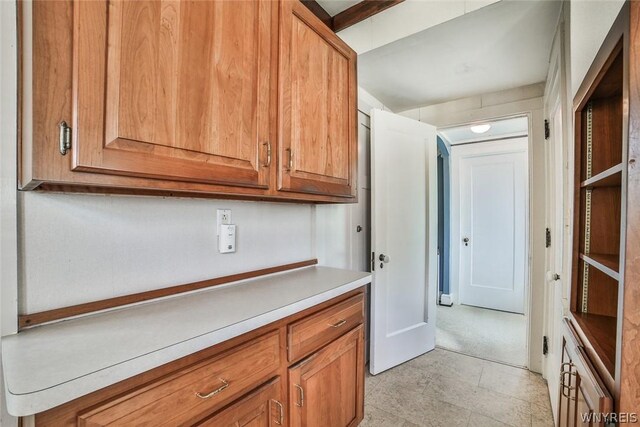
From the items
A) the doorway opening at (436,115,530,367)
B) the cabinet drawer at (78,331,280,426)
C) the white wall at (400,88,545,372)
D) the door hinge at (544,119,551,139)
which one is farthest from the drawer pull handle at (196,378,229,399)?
the doorway opening at (436,115,530,367)

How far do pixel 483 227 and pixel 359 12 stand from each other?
10.6 feet

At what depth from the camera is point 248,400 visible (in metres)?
0.92

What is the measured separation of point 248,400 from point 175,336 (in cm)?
35

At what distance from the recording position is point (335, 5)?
174 cm

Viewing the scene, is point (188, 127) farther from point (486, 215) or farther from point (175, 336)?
point (486, 215)

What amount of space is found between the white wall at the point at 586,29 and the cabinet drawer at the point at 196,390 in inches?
65.5

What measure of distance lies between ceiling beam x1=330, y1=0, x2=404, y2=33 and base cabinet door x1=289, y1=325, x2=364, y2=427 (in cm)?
176

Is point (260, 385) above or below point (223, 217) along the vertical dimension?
below

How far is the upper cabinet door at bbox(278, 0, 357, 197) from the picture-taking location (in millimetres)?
1242

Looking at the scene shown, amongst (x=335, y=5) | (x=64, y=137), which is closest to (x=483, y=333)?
(x=335, y=5)

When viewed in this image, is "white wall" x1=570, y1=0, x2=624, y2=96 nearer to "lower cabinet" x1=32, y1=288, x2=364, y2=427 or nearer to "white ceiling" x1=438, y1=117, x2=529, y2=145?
"lower cabinet" x1=32, y1=288, x2=364, y2=427

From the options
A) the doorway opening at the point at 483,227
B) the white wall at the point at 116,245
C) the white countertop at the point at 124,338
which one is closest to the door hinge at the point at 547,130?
the doorway opening at the point at 483,227

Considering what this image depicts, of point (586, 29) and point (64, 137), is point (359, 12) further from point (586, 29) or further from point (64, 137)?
point (64, 137)

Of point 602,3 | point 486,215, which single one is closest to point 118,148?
point 602,3
